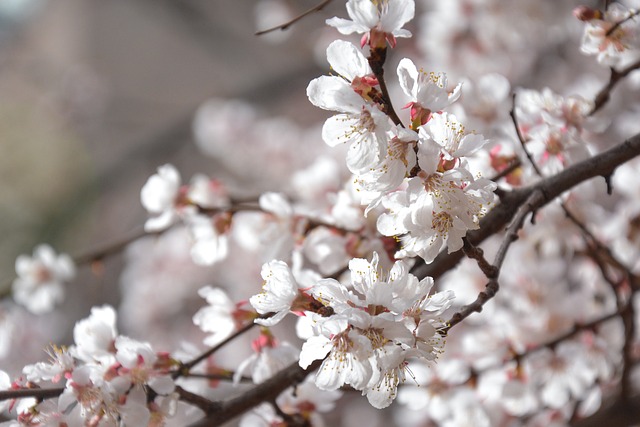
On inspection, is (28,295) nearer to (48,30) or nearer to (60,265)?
(60,265)

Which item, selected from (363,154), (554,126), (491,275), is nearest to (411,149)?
(363,154)

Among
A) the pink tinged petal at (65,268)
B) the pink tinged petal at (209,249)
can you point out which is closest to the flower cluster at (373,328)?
the pink tinged petal at (209,249)

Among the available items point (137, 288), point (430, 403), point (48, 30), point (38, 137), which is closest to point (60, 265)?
point (430, 403)

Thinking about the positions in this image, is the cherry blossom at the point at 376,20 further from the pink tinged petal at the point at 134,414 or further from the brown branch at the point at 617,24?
the pink tinged petal at the point at 134,414

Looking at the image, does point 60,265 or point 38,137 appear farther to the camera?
point 38,137

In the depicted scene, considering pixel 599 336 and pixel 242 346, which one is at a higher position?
pixel 599 336

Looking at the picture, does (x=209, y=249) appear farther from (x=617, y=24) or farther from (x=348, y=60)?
(x=617, y=24)

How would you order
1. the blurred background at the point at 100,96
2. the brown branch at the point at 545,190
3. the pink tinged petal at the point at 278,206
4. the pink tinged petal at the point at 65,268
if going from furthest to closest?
the blurred background at the point at 100,96 → the pink tinged petal at the point at 65,268 → the pink tinged petal at the point at 278,206 → the brown branch at the point at 545,190

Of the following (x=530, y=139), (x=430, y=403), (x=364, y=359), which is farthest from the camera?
(x=430, y=403)
